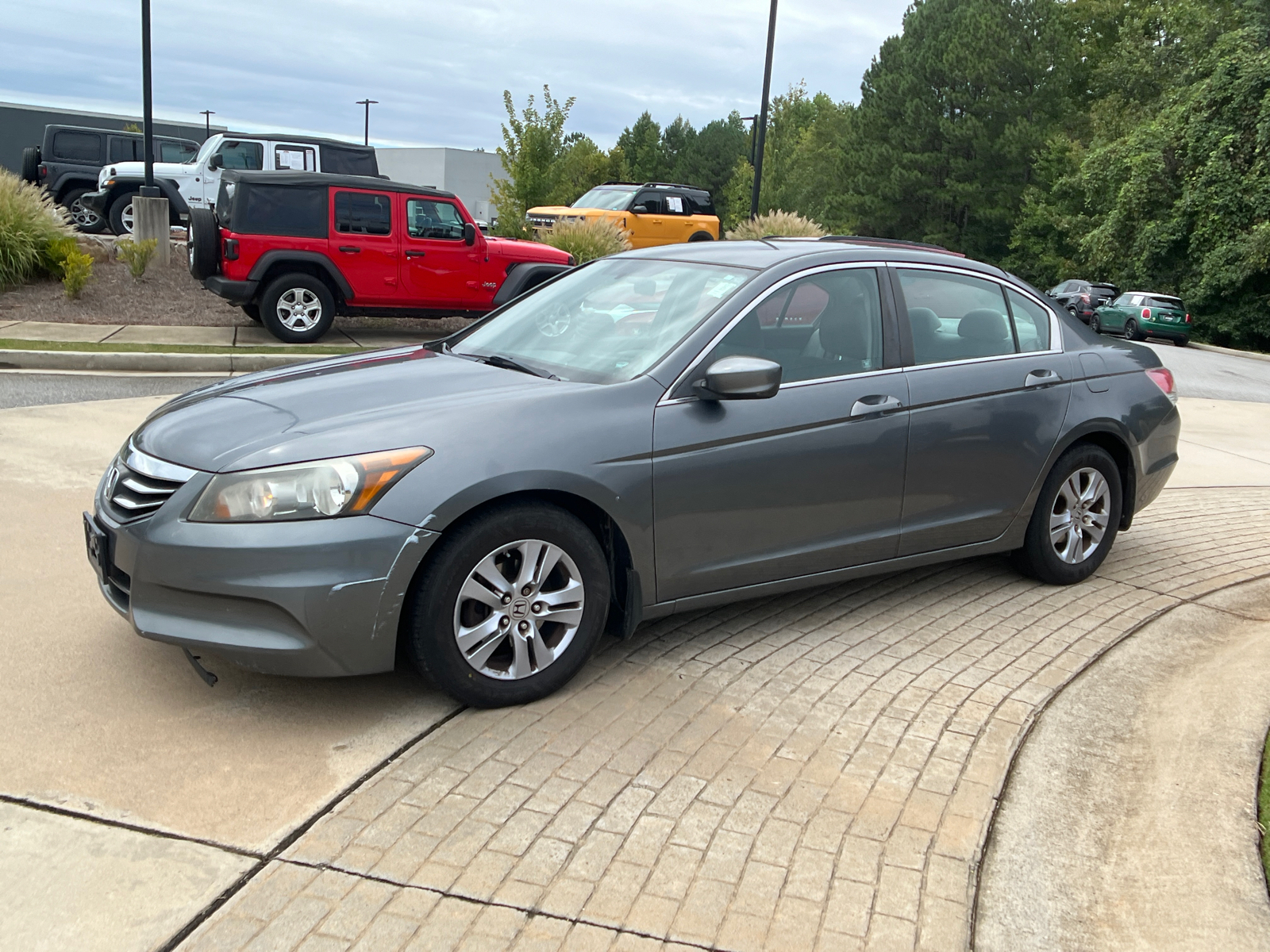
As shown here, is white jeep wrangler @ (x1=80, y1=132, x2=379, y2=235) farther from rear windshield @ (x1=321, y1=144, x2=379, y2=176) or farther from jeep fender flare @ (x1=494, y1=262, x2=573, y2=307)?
jeep fender flare @ (x1=494, y1=262, x2=573, y2=307)

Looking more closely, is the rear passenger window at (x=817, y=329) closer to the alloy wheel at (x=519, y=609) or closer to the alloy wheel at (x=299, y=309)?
the alloy wheel at (x=519, y=609)

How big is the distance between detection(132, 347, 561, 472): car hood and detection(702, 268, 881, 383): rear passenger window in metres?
0.75

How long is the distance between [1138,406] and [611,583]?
3093mm

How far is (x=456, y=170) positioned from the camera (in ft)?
158

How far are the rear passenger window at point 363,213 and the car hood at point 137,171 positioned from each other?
33.0 ft

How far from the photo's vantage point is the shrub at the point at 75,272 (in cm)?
1437

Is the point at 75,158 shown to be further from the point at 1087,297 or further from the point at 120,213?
the point at 1087,297

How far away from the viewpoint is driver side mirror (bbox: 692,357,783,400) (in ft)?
13.6

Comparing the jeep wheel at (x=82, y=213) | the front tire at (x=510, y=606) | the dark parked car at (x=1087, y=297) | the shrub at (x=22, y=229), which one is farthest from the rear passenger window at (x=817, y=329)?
the dark parked car at (x=1087, y=297)

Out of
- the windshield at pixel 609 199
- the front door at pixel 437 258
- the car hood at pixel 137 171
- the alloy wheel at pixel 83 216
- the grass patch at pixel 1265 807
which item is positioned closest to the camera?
the grass patch at pixel 1265 807

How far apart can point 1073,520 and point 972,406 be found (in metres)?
1.00

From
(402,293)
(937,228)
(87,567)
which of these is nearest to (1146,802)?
(87,567)

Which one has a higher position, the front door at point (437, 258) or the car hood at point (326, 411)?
the front door at point (437, 258)


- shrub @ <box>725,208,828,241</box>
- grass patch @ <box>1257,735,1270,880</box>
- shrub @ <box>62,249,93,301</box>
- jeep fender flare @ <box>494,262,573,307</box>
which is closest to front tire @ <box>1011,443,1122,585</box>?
grass patch @ <box>1257,735,1270,880</box>
